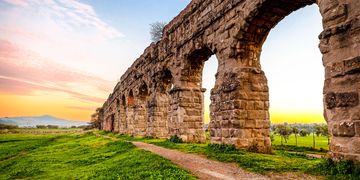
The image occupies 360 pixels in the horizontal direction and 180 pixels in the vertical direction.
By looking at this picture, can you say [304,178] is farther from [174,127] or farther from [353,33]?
[174,127]

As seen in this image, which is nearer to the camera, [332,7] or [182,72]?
[332,7]

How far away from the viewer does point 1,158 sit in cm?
1941

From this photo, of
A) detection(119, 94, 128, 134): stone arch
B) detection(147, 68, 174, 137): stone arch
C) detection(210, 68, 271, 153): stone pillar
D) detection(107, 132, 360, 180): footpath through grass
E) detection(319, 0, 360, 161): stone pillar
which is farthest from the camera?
detection(119, 94, 128, 134): stone arch

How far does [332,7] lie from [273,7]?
2.79 metres

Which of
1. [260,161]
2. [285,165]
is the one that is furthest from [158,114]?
[285,165]

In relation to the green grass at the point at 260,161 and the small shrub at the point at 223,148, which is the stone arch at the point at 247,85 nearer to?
the small shrub at the point at 223,148

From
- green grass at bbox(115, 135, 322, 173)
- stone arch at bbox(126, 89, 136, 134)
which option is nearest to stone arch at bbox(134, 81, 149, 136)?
stone arch at bbox(126, 89, 136, 134)

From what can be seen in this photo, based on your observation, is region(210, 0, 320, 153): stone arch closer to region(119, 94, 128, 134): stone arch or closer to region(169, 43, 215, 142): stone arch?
region(169, 43, 215, 142): stone arch

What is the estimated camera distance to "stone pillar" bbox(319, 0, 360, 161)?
17.7 feet

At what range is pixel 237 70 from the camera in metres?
9.69

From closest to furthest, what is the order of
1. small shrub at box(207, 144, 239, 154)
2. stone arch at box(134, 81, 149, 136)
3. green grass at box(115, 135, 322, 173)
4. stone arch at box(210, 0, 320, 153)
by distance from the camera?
1. green grass at box(115, 135, 322, 173)
2. small shrub at box(207, 144, 239, 154)
3. stone arch at box(210, 0, 320, 153)
4. stone arch at box(134, 81, 149, 136)

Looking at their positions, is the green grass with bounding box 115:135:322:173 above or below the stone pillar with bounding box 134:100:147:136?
below

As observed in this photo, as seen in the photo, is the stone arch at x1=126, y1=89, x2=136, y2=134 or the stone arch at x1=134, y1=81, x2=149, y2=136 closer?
the stone arch at x1=134, y1=81, x2=149, y2=136

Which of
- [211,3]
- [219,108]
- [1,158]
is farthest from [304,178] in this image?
[1,158]
